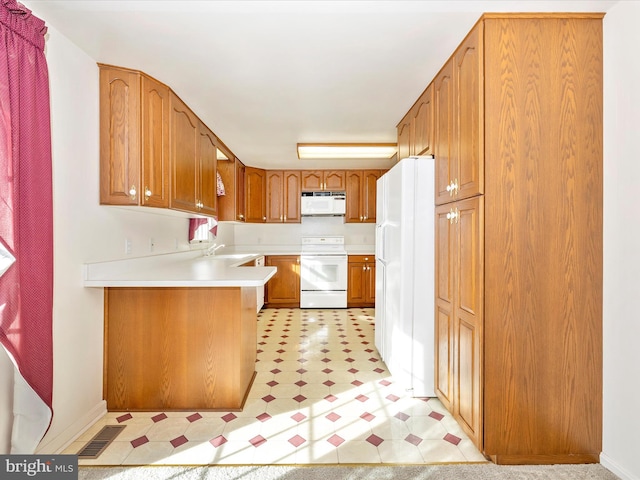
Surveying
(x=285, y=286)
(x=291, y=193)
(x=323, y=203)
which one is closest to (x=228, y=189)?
(x=291, y=193)

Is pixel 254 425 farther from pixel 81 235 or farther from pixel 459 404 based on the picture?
pixel 81 235

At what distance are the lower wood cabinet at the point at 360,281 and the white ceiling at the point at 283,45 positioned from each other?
2762 millimetres

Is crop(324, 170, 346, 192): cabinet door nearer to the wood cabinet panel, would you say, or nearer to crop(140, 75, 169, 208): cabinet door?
crop(140, 75, 169, 208): cabinet door

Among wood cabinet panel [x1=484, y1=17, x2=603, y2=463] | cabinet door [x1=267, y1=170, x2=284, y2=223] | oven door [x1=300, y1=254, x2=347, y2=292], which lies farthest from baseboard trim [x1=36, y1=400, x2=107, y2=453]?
cabinet door [x1=267, y1=170, x2=284, y2=223]

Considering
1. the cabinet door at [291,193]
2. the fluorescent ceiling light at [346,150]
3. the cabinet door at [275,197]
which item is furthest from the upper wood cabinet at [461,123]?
the cabinet door at [275,197]

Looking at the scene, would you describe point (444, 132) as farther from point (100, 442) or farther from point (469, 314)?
point (100, 442)

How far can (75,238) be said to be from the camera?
206 cm

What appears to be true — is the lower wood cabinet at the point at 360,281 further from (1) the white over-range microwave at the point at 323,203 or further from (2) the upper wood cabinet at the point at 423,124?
(2) the upper wood cabinet at the point at 423,124

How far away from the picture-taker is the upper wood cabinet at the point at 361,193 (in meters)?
5.74

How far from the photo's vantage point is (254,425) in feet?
7.25

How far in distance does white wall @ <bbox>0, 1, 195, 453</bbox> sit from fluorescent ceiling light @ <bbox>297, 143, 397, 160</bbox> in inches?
93.3

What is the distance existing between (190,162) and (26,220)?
63.0 inches

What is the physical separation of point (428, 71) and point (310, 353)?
8.91ft

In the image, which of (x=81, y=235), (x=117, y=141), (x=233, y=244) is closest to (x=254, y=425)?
(x=81, y=235)
